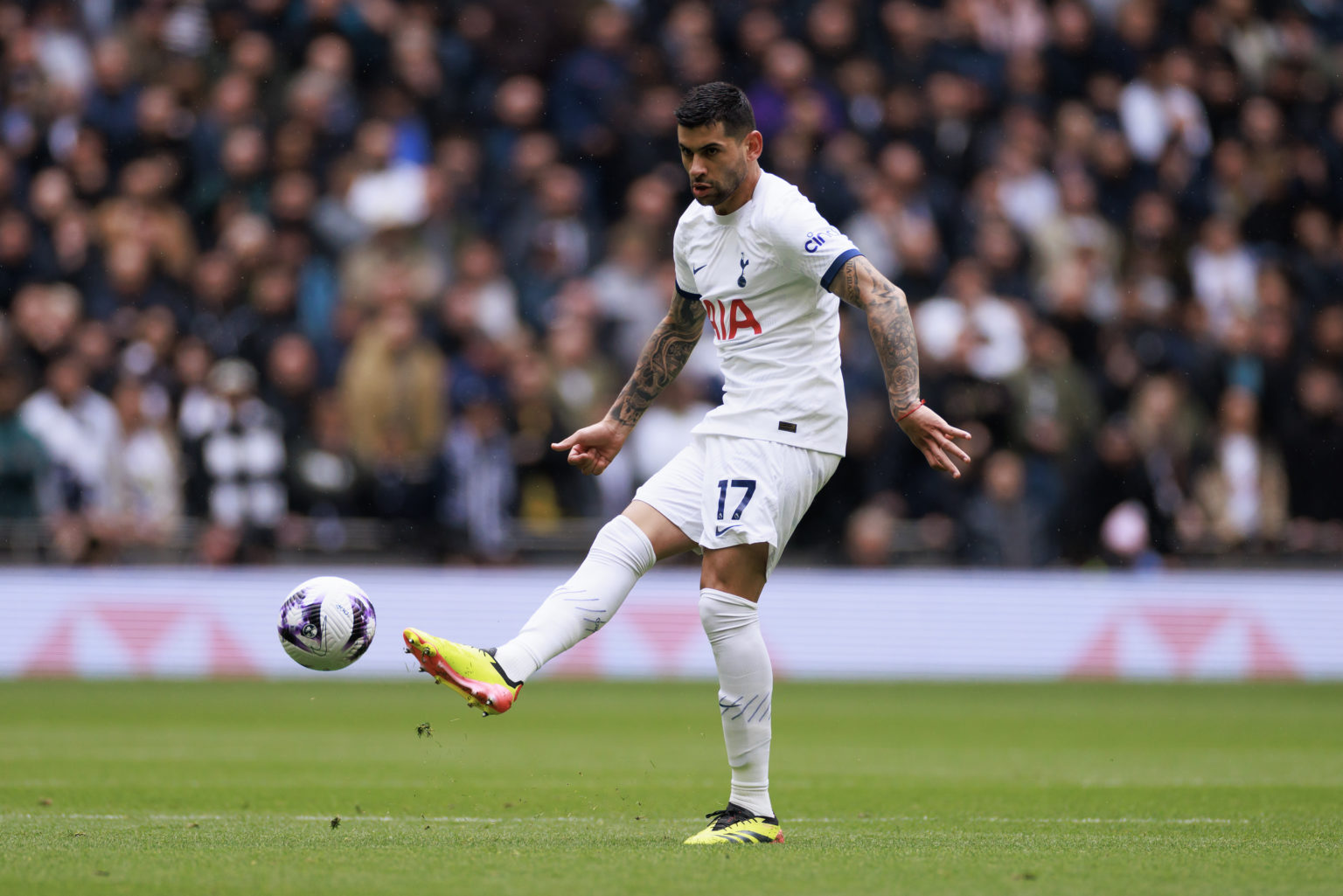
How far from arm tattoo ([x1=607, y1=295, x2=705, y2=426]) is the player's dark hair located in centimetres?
91

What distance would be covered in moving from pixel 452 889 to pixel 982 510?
1136cm

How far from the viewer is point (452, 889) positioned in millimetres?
4906

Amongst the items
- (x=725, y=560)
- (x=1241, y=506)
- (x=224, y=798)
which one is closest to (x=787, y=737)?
(x=224, y=798)

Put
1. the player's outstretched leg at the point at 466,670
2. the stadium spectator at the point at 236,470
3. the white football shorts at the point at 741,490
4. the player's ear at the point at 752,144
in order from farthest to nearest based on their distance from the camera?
the stadium spectator at the point at 236,470, the player's ear at the point at 752,144, the white football shorts at the point at 741,490, the player's outstretched leg at the point at 466,670

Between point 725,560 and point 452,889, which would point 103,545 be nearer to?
point 725,560

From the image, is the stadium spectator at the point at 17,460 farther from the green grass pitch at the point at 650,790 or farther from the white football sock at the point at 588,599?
the white football sock at the point at 588,599

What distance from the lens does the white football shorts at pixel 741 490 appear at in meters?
6.31

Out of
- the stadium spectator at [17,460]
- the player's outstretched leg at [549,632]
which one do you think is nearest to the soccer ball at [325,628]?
the player's outstretched leg at [549,632]

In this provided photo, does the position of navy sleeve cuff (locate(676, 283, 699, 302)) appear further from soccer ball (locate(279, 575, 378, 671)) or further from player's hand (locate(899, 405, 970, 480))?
soccer ball (locate(279, 575, 378, 671))

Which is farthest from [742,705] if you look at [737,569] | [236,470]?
[236,470]

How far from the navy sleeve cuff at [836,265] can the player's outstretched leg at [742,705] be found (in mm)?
1165

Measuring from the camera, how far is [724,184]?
6.41 metres

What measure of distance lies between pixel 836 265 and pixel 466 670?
74.9 inches

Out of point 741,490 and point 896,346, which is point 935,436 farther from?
point 741,490
